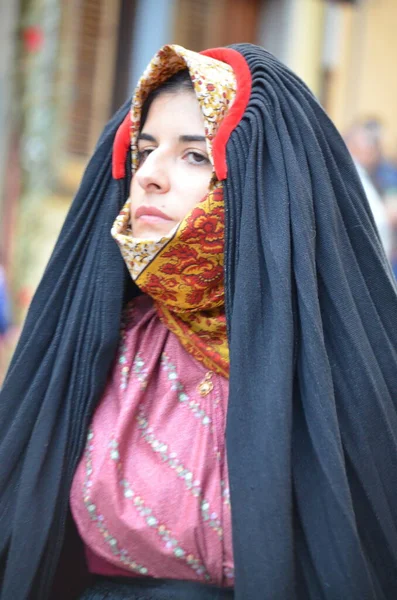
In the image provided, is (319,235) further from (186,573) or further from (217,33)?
(217,33)

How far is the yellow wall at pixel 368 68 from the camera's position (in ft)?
24.1

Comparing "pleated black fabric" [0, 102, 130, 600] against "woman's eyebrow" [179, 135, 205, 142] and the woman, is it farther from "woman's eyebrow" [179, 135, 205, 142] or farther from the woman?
"woman's eyebrow" [179, 135, 205, 142]

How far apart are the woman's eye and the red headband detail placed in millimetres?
76

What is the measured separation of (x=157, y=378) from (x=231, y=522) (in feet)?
1.44

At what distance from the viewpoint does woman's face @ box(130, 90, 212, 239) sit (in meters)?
1.86

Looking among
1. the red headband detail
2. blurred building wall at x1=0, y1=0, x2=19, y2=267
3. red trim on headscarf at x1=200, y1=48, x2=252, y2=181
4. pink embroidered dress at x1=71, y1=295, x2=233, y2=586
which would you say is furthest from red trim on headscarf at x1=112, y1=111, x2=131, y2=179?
blurred building wall at x1=0, y1=0, x2=19, y2=267

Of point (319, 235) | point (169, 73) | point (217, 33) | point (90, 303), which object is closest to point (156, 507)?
point (90, 303)

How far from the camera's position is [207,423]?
5.87ft

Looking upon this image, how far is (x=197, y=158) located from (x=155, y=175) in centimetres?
12

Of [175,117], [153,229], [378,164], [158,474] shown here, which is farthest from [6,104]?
[158,474]

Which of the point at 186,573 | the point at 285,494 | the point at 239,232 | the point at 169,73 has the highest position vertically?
the point at 169,73

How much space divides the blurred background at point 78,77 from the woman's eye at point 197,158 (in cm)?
305

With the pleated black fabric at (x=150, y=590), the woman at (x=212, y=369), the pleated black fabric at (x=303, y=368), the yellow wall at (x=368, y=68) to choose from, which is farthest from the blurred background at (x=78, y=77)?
the pleated black fabric at (x=303, y=368)

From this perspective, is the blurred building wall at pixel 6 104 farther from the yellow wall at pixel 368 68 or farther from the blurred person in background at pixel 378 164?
the yellow wall at pixel 368 68
